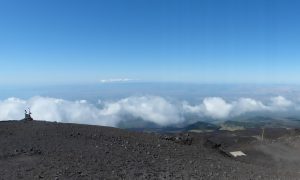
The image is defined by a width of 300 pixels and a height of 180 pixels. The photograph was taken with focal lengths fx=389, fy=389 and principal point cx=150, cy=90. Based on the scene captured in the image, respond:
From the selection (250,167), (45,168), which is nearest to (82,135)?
(45,168)

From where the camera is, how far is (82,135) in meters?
21.2

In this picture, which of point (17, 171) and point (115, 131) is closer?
point (17, 171)

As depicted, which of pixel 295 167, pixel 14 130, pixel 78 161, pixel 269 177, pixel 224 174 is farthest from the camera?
pixel 295 167

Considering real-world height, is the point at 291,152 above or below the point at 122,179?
below

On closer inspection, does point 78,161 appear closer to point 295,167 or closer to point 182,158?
A: point 182,158

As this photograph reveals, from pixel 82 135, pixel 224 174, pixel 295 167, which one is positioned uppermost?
pixel 82 135

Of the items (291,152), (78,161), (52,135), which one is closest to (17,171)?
(78,161)

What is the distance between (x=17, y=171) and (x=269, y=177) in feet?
39.7

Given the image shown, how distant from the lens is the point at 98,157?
17078 mm

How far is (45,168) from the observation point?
1485cm

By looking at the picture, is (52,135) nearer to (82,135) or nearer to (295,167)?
(82,135)

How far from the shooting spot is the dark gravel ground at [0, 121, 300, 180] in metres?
15.0

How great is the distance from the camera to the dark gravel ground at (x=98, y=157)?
15031 mm

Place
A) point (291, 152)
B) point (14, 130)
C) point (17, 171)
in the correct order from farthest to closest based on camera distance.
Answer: point (291, 152) → point (14, 130) → point (17, 171)
